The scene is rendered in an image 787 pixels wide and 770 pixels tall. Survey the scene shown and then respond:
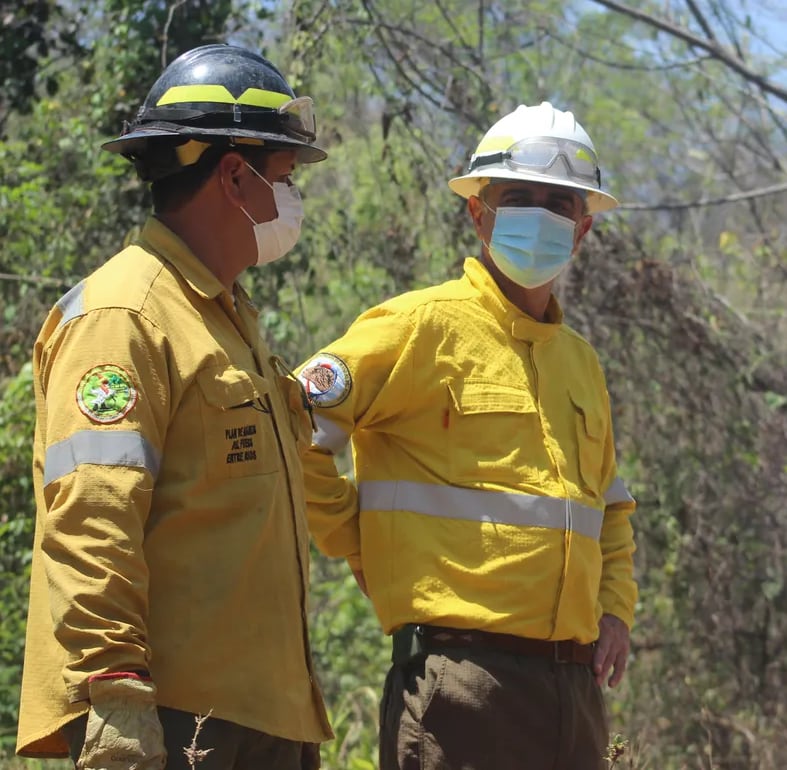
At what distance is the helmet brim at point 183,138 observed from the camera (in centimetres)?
246

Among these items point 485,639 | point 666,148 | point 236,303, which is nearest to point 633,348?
point 485,639

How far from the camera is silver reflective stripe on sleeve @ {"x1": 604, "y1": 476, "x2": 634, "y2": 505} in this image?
3.55 meters

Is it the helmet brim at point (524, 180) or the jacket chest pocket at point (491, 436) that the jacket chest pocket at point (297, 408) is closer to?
the jacket chest pocket at point (491, 436)

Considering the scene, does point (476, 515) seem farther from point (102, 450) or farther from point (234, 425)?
point (102, 450)

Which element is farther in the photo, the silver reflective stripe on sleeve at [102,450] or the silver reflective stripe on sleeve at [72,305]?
the silver reflective stripe on sleeve at [72,305]

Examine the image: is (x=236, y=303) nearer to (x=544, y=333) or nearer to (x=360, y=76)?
(x=544, y=333)

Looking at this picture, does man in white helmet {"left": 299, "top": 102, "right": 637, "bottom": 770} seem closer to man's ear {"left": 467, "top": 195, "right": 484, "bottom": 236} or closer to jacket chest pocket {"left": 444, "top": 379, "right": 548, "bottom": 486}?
jacket chest pocket {"left": 444, "top": 379, "right": 548, "bottom": 486}

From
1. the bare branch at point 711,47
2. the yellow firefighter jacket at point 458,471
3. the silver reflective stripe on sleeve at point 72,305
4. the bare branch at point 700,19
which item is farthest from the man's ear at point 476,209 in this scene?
the bare branch at point 700,19

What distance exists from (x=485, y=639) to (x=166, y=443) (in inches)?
44.8

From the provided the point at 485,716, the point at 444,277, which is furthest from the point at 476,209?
the point at 444,277

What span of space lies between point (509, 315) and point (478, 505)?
0.56 metres

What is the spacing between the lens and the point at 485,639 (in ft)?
9.96

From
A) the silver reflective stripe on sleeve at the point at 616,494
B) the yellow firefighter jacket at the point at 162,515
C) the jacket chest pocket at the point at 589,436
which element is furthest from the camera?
the silver reflective stripe on sleeve at the point at 616,494

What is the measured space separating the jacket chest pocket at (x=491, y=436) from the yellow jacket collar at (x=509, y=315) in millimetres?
214
